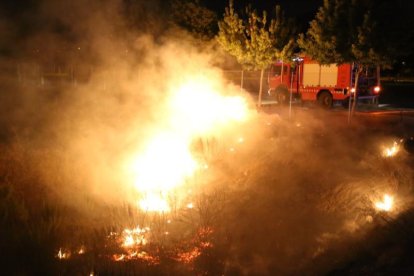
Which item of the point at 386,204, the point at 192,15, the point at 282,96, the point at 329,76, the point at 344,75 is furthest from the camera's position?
the point at 282,96

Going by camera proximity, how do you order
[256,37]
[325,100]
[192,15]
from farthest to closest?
1. [325,100]
2. [192,15]
3. [256,37]

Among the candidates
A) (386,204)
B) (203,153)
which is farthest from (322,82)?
(386,204)

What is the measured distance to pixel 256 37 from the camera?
1425cm

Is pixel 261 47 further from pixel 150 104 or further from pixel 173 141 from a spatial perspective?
pixel 173 141

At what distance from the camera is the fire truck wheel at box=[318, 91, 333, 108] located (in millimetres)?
18609

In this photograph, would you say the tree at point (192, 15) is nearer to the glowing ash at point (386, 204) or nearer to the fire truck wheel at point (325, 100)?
the fire truck wheel at point (325, 100)

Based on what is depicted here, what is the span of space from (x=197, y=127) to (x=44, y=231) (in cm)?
594

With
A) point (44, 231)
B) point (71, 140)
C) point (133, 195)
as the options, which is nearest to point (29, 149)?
point (71, 140)

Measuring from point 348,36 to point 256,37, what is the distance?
287cm

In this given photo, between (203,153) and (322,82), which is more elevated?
(322,82)

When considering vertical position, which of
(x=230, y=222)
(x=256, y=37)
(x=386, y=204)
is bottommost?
Answer: (x=230, y=222)

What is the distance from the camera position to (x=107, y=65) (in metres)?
11.1

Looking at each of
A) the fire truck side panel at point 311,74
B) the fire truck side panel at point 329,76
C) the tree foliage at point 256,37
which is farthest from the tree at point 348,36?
the fire truck side panel at point 311,74

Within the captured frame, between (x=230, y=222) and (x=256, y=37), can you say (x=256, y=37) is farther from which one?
(x=230, y=222)
